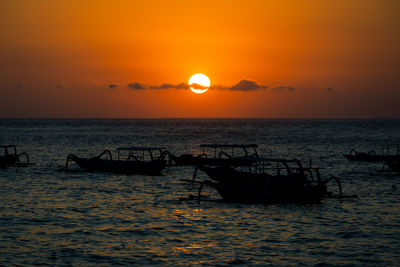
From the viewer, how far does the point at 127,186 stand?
121ft

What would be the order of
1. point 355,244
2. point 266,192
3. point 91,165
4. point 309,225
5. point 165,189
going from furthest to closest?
1. point 91,165
2. point 165,189
3. point 266,192
4. point 309,225
5. point 355,244

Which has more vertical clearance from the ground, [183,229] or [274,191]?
[274,191]

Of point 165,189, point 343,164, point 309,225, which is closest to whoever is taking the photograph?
point 309,225

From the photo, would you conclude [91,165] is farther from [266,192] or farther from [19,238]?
[19,238]

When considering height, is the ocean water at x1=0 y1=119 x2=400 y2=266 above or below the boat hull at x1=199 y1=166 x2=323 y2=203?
below

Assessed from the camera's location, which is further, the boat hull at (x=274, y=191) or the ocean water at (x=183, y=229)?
the boat hull at (x=274, y=191)

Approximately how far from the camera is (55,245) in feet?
63.8

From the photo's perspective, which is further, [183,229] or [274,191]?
[274,191]

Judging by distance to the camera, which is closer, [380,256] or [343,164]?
[380,256]

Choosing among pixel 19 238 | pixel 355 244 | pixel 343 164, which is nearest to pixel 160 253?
pixel 19 238

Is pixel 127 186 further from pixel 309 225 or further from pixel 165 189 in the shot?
pixel 309 225

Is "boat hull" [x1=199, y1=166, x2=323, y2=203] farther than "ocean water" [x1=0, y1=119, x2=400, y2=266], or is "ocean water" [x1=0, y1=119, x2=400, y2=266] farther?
"boat hull" [x1=199, y1=166, x2=323, y2=203]

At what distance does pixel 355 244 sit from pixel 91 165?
3153 centimetres

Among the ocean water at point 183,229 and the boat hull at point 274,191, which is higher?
the boat hull at point 274,191
